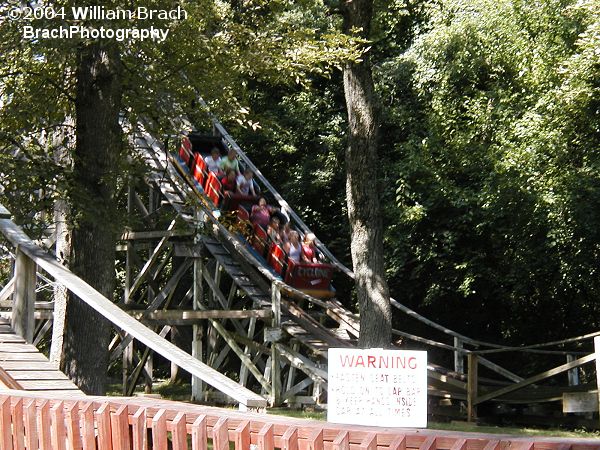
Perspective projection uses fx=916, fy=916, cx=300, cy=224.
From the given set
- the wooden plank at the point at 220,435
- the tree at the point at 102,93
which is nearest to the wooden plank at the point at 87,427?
the wooden plank at the point at 220,435

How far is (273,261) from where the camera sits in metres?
18.0

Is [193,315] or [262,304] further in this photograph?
[193,315]

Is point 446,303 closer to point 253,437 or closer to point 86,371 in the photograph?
point 86,371

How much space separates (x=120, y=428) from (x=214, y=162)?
14858mm

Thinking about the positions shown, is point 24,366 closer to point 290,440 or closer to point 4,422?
point 4,422

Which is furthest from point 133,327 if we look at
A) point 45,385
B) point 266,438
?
point 266,438

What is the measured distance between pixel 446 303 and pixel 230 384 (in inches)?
610

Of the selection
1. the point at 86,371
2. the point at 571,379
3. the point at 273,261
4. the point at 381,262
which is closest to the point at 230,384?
the point at 86,371

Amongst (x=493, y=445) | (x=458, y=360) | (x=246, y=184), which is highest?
(x=246, y=184)

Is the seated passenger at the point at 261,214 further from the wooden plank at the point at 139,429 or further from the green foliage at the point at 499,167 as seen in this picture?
the wooden plank at the point at 139,429

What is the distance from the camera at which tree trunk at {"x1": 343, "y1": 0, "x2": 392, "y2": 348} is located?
1380 cm

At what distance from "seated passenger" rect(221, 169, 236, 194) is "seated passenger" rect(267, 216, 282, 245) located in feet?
4.61

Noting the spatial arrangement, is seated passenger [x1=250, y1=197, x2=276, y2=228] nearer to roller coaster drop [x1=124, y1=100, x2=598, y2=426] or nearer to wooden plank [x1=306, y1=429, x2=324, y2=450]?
roller coaster drop [x1=124, y1=100, x2=598, y2=426]

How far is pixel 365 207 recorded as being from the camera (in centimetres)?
1399
